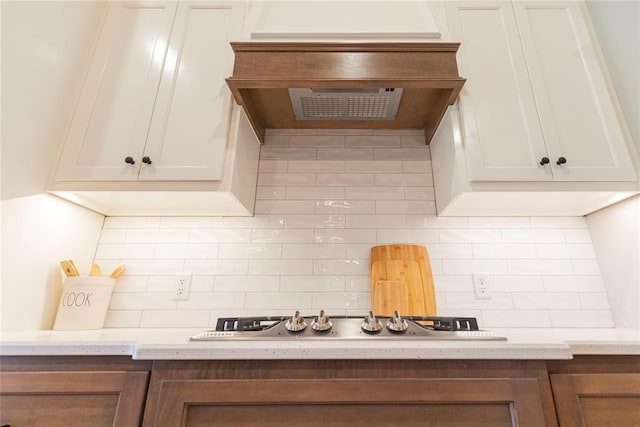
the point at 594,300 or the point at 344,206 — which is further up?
the point at 344,206

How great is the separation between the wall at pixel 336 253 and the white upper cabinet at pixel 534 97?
0.36 meters

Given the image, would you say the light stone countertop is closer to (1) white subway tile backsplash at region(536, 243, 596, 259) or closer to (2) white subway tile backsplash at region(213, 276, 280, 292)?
(2) white subway tile backsplash at region(213, 276, 280, 292)

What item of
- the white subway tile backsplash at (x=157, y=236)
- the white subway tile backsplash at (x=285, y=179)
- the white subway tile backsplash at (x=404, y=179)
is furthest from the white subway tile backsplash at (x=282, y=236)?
the white subway tile backsplash at (x=404, y=179)

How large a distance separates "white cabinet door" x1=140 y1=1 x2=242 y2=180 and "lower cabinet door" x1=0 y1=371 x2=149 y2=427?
677mm

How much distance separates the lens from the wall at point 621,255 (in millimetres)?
1174

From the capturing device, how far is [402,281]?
1245mm

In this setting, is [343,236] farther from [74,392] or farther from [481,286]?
[74,392]

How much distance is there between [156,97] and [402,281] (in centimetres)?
130

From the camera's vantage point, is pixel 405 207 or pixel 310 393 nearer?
pixel 310 393

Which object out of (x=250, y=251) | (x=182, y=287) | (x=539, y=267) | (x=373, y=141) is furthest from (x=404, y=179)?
(x=182, y=287)

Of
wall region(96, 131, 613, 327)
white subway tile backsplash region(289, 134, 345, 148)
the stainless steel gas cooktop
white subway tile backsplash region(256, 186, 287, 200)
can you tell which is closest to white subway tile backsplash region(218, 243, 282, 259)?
wall region(96, 131, 613, 327)

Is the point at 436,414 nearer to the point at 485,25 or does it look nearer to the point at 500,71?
the point at 500,71

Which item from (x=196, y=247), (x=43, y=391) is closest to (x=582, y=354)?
(x=43, y=391)

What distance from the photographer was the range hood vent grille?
1.23 metres
